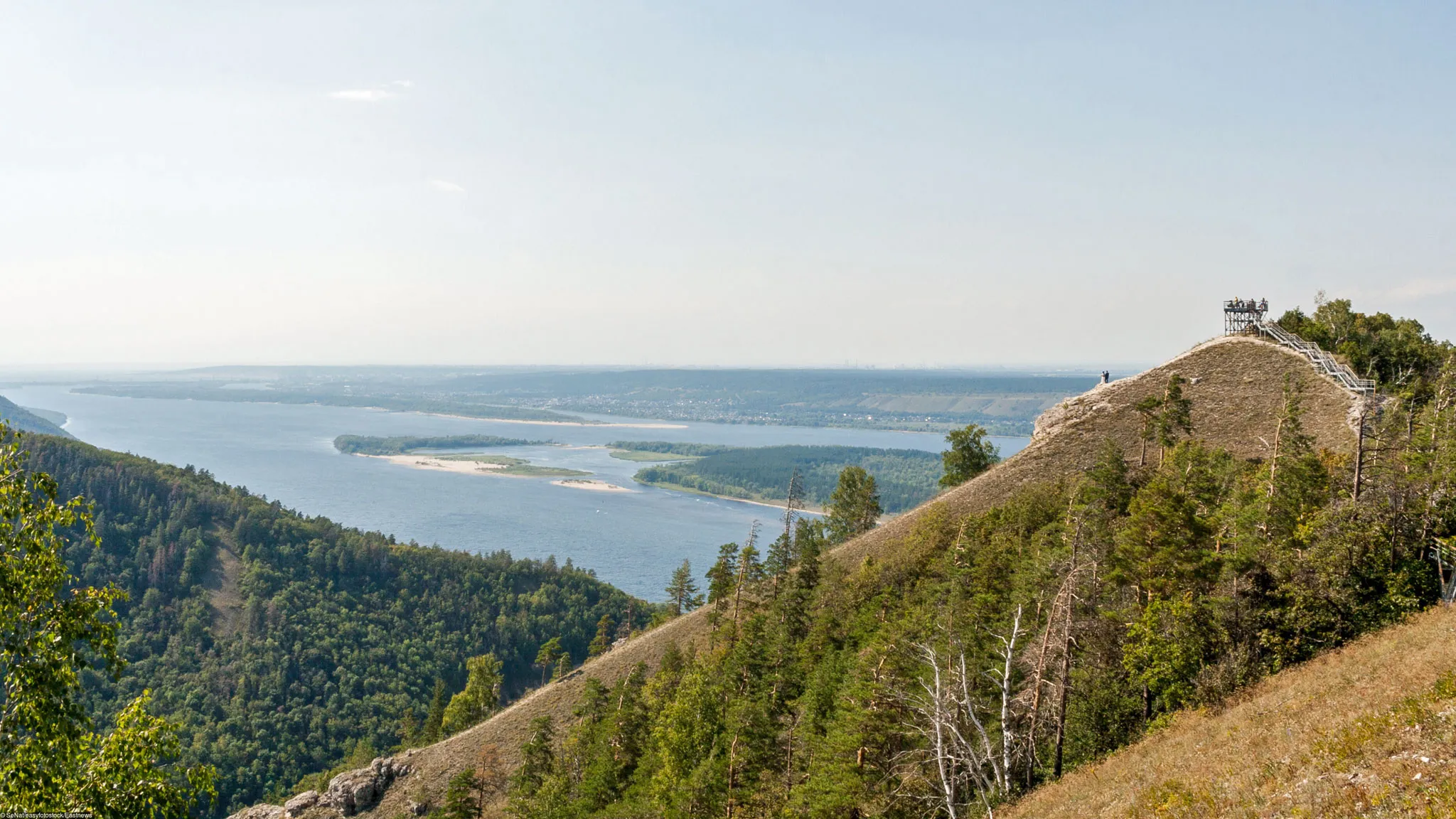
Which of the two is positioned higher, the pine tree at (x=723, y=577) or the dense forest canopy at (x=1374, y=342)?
the dense forest canopy at (x=1374, y=342)

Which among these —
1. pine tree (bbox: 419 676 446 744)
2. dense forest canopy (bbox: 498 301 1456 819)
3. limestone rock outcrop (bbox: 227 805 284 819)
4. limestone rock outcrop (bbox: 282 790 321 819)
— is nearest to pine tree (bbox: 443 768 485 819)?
dense forest canopy (bbox: 498 301 1456 819)

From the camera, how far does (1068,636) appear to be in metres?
22.3

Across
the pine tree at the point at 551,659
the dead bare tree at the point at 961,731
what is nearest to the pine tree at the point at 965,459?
the dead bare tree at the point at 961,731

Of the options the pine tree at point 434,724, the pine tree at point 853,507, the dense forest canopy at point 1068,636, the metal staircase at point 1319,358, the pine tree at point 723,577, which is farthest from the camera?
the pine tree at point 853,507

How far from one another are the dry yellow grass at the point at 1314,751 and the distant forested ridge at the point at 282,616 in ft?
319

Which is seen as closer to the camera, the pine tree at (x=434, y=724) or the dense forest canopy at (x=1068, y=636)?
the dense forest canopy at (x=1068, y=636)

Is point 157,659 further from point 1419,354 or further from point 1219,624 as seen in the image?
point 1419,354

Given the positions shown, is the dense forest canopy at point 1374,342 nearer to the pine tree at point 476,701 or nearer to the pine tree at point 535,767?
the pine tree at point 535,767

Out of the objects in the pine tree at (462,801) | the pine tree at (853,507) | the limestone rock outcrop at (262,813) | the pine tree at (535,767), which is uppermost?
the pine tree at (853,507)

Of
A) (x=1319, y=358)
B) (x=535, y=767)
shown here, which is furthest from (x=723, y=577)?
(x=1319, y=358)

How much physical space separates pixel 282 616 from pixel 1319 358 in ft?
481

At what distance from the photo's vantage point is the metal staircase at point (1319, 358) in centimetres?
4294

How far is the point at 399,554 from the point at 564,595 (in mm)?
36835

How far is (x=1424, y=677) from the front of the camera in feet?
53.2
